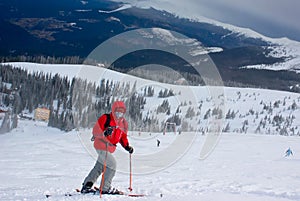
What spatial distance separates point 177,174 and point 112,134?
5.42m

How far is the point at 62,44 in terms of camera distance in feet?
613

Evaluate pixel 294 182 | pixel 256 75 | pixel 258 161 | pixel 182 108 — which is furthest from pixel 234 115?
pixel 256 75

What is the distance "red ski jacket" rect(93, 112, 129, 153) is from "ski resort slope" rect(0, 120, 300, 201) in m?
1.06

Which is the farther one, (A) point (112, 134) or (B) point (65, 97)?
(B) point (65, 97)

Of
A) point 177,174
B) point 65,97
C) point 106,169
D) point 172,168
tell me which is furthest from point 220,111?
point 106,169

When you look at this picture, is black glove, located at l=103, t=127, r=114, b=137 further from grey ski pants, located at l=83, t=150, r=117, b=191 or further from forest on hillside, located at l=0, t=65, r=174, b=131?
forest on hillside, located at l=0, t=65, r=174, b=131

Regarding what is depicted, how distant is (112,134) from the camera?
761cm

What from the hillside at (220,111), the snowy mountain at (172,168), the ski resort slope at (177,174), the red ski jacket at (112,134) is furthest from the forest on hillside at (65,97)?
the red ski jacket at (112,134)

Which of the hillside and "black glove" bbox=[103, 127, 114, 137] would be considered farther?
the hillside

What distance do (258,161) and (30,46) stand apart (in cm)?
17039

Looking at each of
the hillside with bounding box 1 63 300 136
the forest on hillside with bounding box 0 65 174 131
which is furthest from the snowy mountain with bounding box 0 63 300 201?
the hillside with bounding box 1 63 300 136

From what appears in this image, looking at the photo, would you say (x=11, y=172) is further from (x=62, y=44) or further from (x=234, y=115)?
(x=62, y=44)

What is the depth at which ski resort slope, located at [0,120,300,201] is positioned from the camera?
27.3 feet

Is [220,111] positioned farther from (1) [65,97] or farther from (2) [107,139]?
(2) [107,139]
